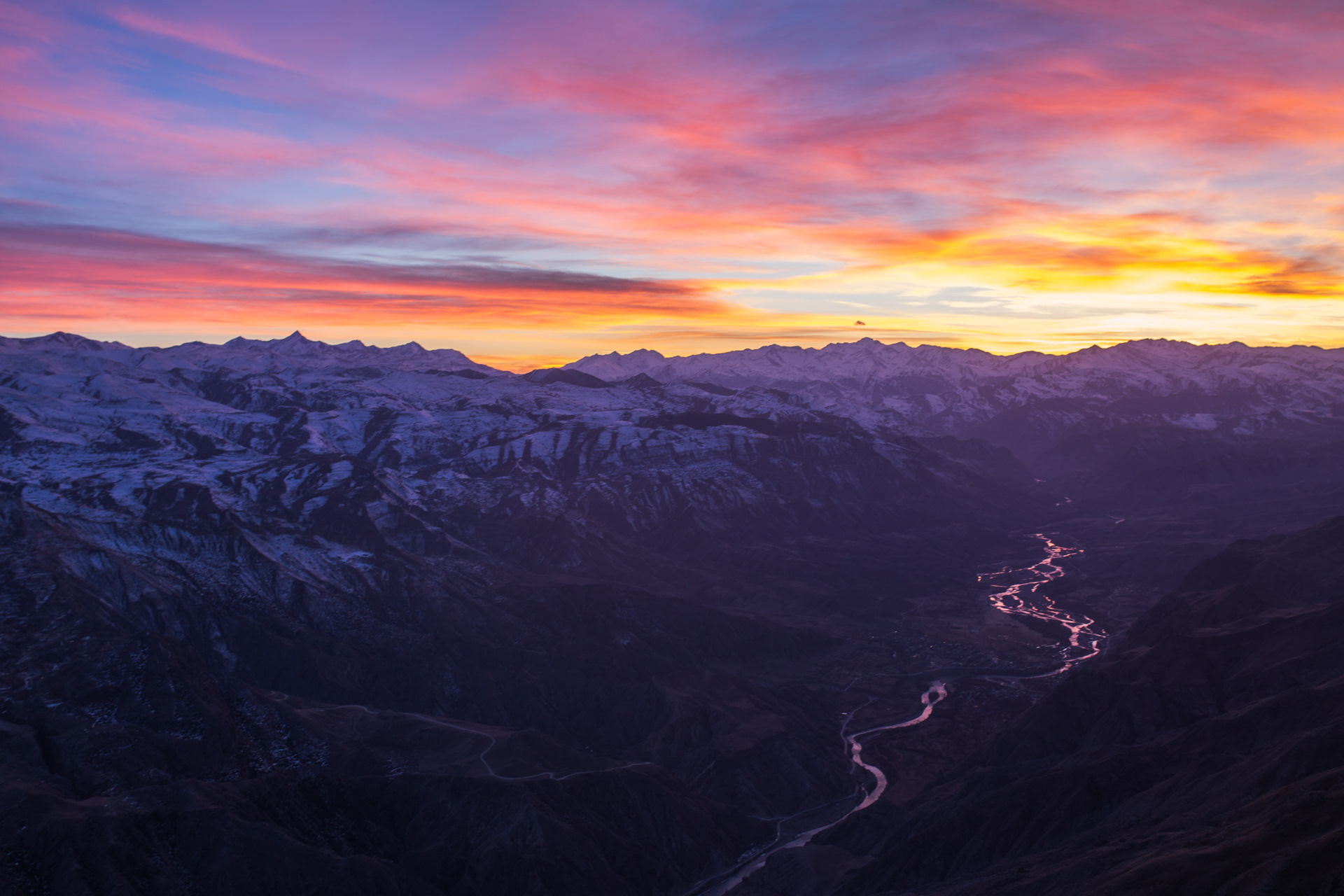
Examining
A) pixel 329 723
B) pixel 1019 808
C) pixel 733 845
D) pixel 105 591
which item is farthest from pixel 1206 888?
pixel 105 591

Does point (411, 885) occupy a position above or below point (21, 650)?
below

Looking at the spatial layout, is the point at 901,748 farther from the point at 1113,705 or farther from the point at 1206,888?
the point at 1206,888

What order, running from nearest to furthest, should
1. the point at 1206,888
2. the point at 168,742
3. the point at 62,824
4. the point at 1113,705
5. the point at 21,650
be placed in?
1. the point at 1206,888
2. the point at 62,824
3. the point at 168,742
4. the point at 21,650
5. the point at 1113,705

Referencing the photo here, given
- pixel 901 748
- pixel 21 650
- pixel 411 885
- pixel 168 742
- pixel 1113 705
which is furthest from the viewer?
pixel 901 748

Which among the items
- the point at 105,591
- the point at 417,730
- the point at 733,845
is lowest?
the point at 733,845

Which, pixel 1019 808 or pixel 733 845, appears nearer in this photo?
pixel 1019 808

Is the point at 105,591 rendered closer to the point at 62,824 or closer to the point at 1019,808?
the point at 62,824
